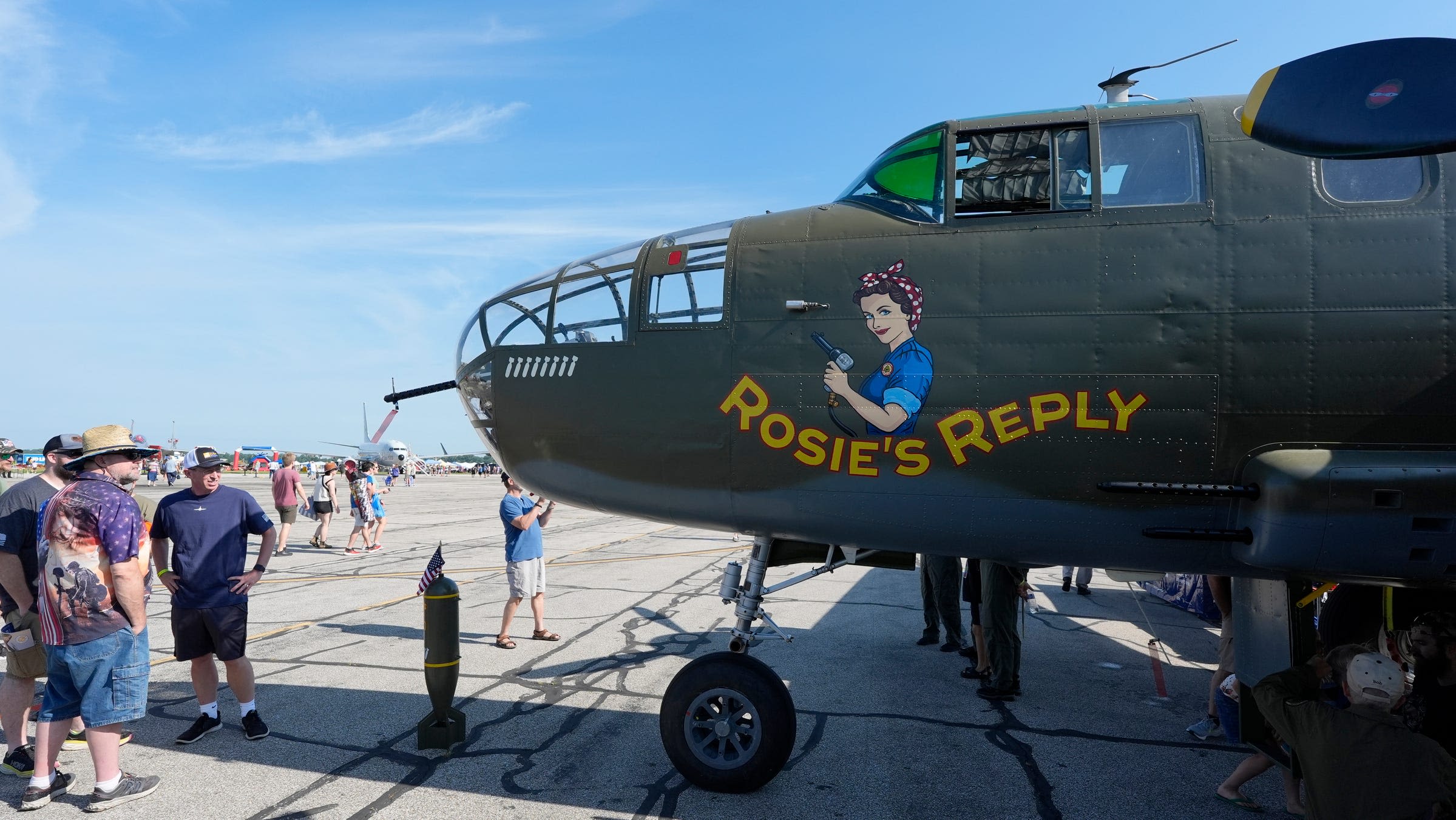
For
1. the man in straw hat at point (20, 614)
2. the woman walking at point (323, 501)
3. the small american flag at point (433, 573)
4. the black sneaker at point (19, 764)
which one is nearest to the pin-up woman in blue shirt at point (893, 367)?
the small american flag at point (433, 573)

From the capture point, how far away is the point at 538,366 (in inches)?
208

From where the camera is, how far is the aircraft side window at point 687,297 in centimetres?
493

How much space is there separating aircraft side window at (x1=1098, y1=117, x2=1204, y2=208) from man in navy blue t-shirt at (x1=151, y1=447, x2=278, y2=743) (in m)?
5.99

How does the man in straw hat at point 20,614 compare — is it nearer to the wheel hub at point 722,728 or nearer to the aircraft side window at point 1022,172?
the wheel hub at point 722,728

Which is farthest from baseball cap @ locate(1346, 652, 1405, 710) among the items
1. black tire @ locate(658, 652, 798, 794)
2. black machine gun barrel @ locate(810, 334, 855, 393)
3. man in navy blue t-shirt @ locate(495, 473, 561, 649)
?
man in navy blue t-shirt @ locate(495, 473, 561, 649)

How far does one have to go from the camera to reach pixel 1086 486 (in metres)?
4.25

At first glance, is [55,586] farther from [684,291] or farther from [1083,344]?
[1083,344]

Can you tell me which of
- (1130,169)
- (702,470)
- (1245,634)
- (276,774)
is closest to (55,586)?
(276,774)

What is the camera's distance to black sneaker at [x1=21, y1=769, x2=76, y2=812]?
455 cm

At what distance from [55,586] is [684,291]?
13.3 feet

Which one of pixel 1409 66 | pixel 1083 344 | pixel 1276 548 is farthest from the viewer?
pixel 1083 344

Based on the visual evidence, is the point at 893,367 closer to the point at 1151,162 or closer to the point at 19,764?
the point at 1151,162

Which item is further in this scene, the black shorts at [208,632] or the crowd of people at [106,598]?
the black shorts at [208,632]

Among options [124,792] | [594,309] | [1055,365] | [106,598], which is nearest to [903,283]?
[1055,365]
